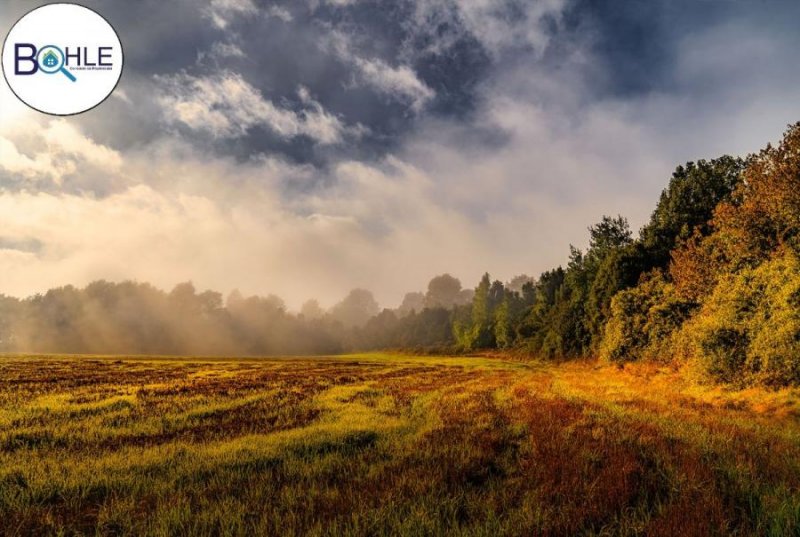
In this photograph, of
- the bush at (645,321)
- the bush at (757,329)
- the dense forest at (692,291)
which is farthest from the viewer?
the bush at (645,321)

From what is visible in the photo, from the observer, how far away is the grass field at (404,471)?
5.09 meters

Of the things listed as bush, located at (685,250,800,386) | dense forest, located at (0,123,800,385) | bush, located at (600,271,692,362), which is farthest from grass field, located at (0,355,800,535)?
bush, located at (600,271,692,362)

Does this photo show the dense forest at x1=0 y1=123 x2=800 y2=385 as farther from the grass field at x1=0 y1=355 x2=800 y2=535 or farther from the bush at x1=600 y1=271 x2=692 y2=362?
the grass field at x1=0 y1=355 x2=800 y2=535

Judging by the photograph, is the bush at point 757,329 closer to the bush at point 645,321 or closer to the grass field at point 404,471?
the grass field at point 404,471

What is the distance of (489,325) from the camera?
100625 millimetres

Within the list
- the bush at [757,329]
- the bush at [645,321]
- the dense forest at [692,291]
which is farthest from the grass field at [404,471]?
the bush at [645,321]

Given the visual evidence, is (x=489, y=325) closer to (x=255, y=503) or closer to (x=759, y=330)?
(x=759, y=330)

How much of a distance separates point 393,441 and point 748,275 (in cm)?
2109

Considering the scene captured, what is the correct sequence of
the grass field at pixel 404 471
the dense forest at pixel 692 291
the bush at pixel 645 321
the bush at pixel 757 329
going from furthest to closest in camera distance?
1. the bush at pixel 645 321
2. the dense forest at pixel 692 291
3. the bush at pixel 757 329
4. the grass field at pixel 404 471

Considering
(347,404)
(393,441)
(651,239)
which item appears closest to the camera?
(393,441)

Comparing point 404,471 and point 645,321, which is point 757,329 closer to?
point 645,321

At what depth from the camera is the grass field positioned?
16.7ft

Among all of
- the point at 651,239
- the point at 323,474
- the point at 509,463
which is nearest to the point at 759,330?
the point at 509,463

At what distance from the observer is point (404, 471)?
6.98m
